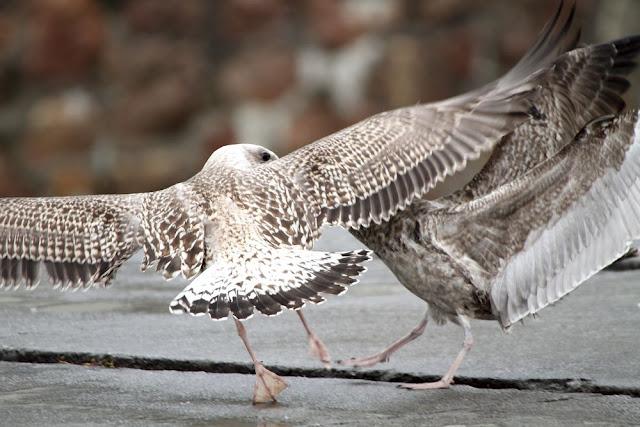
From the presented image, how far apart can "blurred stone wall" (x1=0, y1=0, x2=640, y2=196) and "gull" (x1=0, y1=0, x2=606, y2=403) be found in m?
3.77

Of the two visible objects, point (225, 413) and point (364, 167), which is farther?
point (364, 167)

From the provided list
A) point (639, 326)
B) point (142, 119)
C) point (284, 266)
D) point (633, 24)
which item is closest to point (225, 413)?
point (284, 266)

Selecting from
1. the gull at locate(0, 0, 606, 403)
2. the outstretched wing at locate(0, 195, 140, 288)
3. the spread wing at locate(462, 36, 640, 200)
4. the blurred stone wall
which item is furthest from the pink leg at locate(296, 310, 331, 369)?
the blurred stone wall

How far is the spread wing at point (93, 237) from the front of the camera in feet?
19.3

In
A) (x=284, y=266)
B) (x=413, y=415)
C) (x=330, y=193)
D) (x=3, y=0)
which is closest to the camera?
(x=413, y=415)

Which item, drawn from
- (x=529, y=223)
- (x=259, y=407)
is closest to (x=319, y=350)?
(x=259, y=407)

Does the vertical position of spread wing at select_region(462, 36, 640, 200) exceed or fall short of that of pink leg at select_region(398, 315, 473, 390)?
it exceeds it

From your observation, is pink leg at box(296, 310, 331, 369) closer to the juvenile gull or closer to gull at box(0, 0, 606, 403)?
gull at box(0, 0, 606, 403)

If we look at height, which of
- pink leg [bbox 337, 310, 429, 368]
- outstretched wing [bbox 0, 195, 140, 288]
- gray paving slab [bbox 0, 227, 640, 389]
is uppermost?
outstretched wing [bbox 0, 195, 140, 288]

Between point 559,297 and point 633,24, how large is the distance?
556 cm

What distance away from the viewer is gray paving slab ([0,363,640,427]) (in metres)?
5.09

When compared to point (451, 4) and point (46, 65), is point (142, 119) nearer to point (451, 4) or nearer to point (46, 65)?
point (46, 65)

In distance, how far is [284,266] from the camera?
5.64 meters

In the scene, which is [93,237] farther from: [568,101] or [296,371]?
[568,101]
